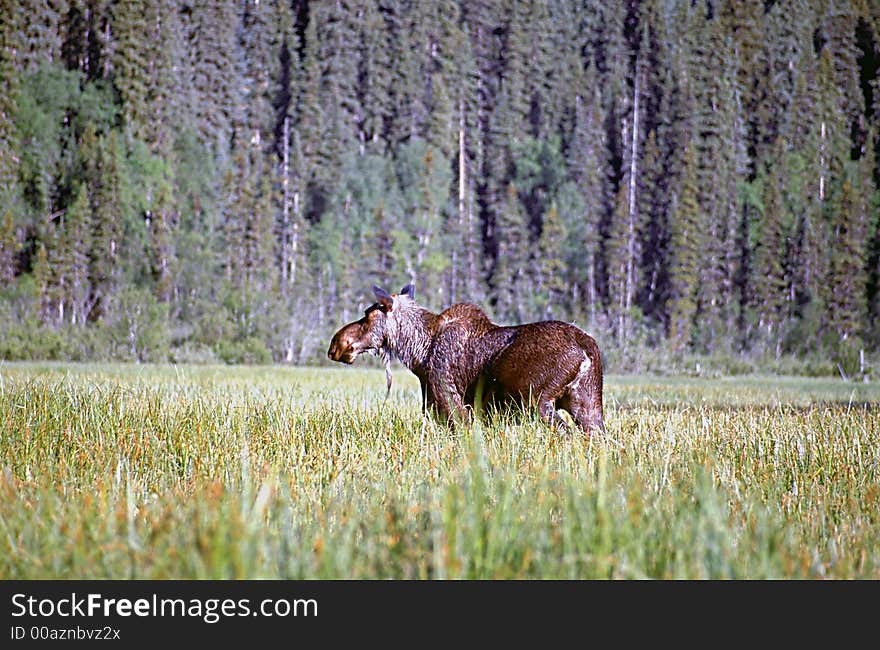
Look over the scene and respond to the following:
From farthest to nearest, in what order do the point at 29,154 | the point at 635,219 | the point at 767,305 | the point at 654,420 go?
the point at 635,219 < the point at 767,305 < the point at 29,154 < the point at 654,420

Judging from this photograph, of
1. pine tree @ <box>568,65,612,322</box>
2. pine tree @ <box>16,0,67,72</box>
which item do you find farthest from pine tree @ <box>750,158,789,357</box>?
pine tree @ <box>16,0,67,72</box>

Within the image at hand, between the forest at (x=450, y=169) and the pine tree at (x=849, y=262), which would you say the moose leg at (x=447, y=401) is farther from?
the pine tree at (x=849, y=262)

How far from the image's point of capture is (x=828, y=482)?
5.00 metres

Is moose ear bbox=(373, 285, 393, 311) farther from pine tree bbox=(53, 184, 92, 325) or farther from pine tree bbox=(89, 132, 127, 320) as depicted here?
pine tree bbox=(89, 132, 127, 320)

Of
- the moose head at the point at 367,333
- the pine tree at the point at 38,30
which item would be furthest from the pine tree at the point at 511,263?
the moose head at the point at 367,333

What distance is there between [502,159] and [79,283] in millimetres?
15900

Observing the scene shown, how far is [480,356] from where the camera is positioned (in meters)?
6.13

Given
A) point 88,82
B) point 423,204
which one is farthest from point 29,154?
point 423,204

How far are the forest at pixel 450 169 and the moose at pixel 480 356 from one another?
→ 12129mm

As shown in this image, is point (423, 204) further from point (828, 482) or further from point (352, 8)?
point (828, 482)

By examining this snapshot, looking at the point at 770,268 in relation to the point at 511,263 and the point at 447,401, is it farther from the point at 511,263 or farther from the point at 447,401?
the point at 447,401

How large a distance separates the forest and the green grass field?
40.4ft

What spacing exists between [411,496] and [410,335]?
2.39 metres

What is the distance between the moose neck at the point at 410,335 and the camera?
6387 millimetres
